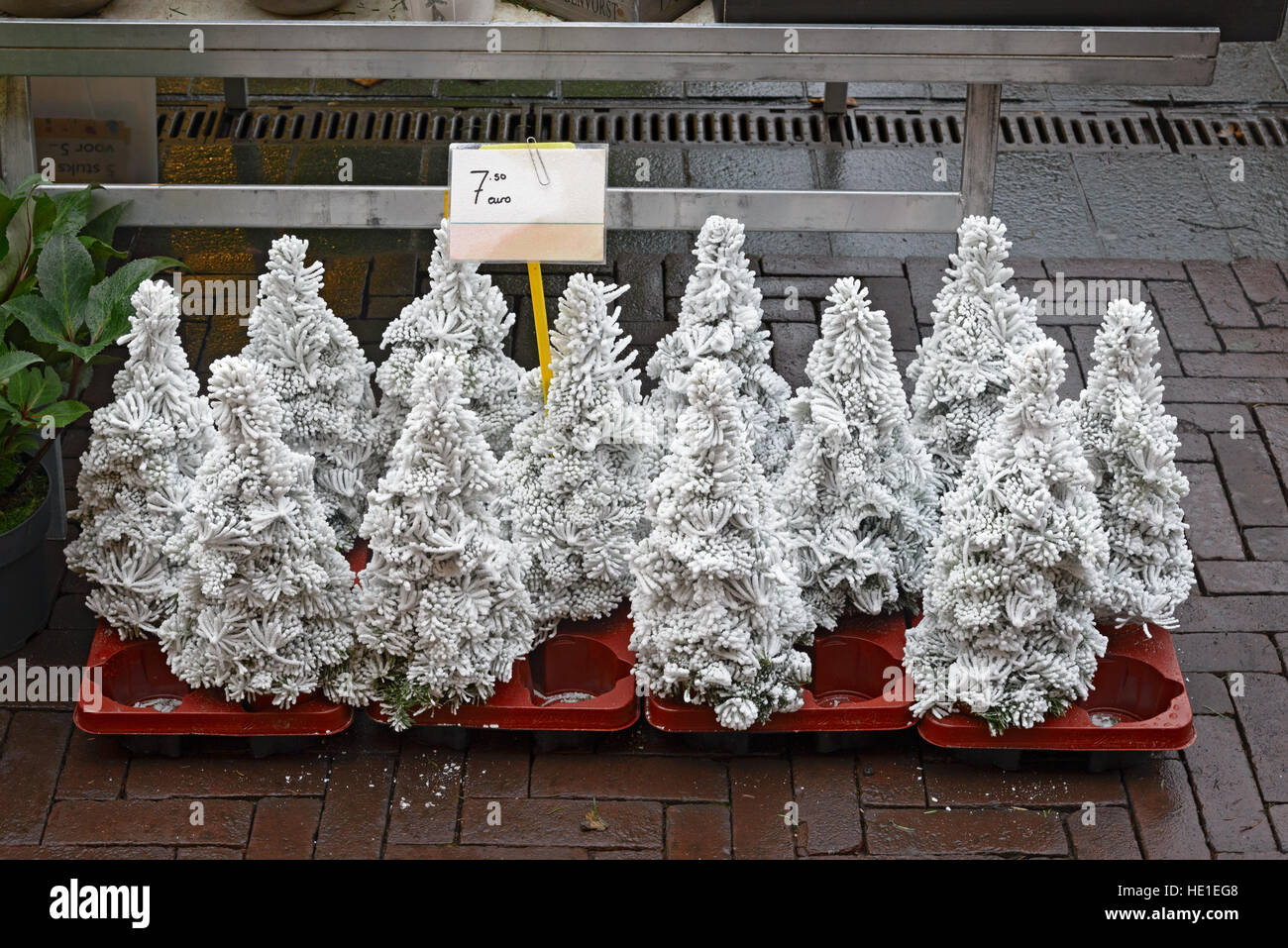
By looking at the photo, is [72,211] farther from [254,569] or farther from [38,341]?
[254,569]

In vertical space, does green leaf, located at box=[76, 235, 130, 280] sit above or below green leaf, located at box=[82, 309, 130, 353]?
above

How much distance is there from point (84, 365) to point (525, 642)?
127cm

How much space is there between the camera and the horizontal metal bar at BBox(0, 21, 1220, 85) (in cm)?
396

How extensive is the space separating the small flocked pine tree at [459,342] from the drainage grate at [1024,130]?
2395 millimetres

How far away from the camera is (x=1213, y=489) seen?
4.31m

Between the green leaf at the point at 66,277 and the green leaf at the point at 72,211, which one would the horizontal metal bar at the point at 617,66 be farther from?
the green leaf at the point at 66,277

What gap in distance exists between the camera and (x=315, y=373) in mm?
3662

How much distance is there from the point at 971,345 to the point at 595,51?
1208 millimetres

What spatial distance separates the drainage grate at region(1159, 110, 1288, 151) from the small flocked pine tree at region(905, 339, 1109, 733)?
2.77 m

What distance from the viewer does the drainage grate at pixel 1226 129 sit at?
5.74 m

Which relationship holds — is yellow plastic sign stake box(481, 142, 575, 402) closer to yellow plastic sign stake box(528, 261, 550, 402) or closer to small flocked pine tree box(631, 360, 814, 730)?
yellow plastic sign stake box(528, 261, 550, 402)

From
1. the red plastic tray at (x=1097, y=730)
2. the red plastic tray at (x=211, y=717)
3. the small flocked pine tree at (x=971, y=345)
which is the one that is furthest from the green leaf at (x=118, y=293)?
the red plastic tray at (x=1097, y=730)
